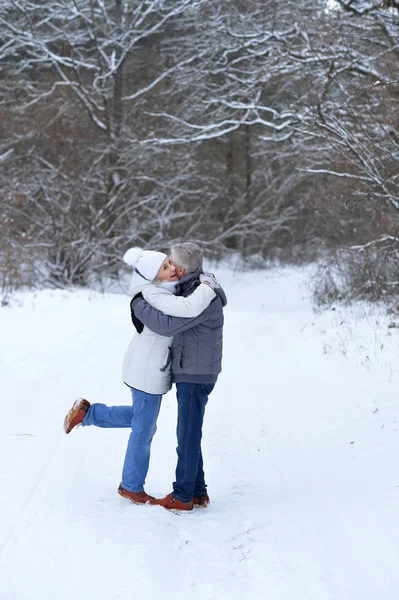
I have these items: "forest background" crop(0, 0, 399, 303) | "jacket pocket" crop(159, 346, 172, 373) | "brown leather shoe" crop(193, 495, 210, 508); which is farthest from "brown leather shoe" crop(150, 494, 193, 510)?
"forest background" crop(0, 0, 399, 303)

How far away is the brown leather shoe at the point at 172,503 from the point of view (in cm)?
460

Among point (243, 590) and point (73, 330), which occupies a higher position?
point (243, 590)

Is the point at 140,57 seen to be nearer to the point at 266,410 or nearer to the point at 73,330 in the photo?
the point at 73,330

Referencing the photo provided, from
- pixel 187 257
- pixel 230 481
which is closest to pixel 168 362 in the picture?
pixel 187 257

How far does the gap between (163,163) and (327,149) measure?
8.97 meters

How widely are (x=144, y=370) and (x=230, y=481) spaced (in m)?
1.29

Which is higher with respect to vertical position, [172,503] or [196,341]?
[196,341]

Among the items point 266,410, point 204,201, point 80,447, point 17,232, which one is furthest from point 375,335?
point 204,201

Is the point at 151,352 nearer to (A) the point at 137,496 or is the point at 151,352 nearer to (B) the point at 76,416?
(B) the point at 76,416

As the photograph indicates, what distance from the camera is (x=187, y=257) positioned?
14.6 feet

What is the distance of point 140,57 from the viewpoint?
76.5 feet

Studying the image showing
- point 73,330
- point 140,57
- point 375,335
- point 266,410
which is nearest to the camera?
point 266,410

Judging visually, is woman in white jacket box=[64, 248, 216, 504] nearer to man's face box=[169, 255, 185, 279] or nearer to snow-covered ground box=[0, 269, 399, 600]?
man's face box=[169, 255, 185, 279]

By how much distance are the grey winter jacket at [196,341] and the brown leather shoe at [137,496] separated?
0.79 meters
